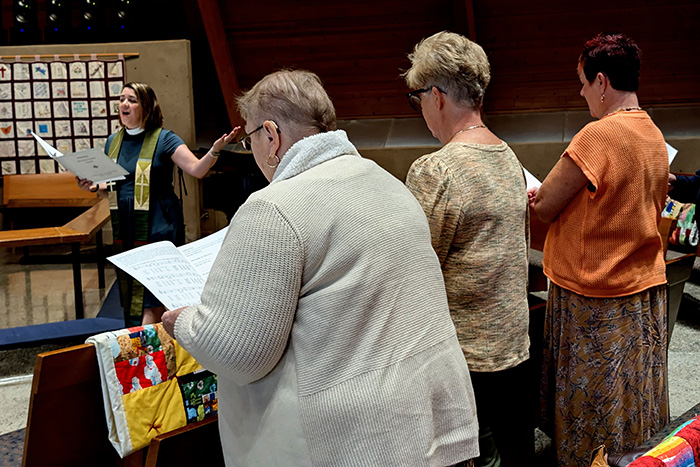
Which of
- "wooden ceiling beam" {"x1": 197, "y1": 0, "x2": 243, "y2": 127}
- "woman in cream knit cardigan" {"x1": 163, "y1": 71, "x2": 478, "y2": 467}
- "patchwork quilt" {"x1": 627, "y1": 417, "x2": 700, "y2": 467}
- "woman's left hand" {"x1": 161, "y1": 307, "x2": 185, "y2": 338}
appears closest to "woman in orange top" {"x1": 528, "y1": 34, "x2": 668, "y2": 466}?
"patchwork quilt" {"x1": 627, "y1": 417, "x2": 700, "y2": 467}

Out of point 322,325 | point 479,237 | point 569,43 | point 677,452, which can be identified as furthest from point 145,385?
point 569,43

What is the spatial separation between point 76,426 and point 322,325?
863 millimetres

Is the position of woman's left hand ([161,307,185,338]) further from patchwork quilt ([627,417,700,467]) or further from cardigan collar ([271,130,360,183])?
patchwork quilt ([627,417,700,467])

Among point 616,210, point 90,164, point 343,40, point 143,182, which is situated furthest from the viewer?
point 343,40

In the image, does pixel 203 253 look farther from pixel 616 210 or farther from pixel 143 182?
pixel 143 182

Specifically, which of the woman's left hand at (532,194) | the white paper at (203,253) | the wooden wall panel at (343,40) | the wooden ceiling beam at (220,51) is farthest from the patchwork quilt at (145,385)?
the wooden wall panel at (343,40)

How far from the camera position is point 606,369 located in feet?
7.79

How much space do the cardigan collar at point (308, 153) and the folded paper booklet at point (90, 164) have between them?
2.52m

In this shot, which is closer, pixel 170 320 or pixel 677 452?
pixel 677 452

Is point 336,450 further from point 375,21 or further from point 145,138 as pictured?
point 375,21

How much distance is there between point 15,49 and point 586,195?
647 cm

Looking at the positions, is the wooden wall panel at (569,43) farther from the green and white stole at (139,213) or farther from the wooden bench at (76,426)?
the wooden bench at (76,426)

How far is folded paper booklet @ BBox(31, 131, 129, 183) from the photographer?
11.8ft

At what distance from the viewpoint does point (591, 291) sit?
7.57ft
